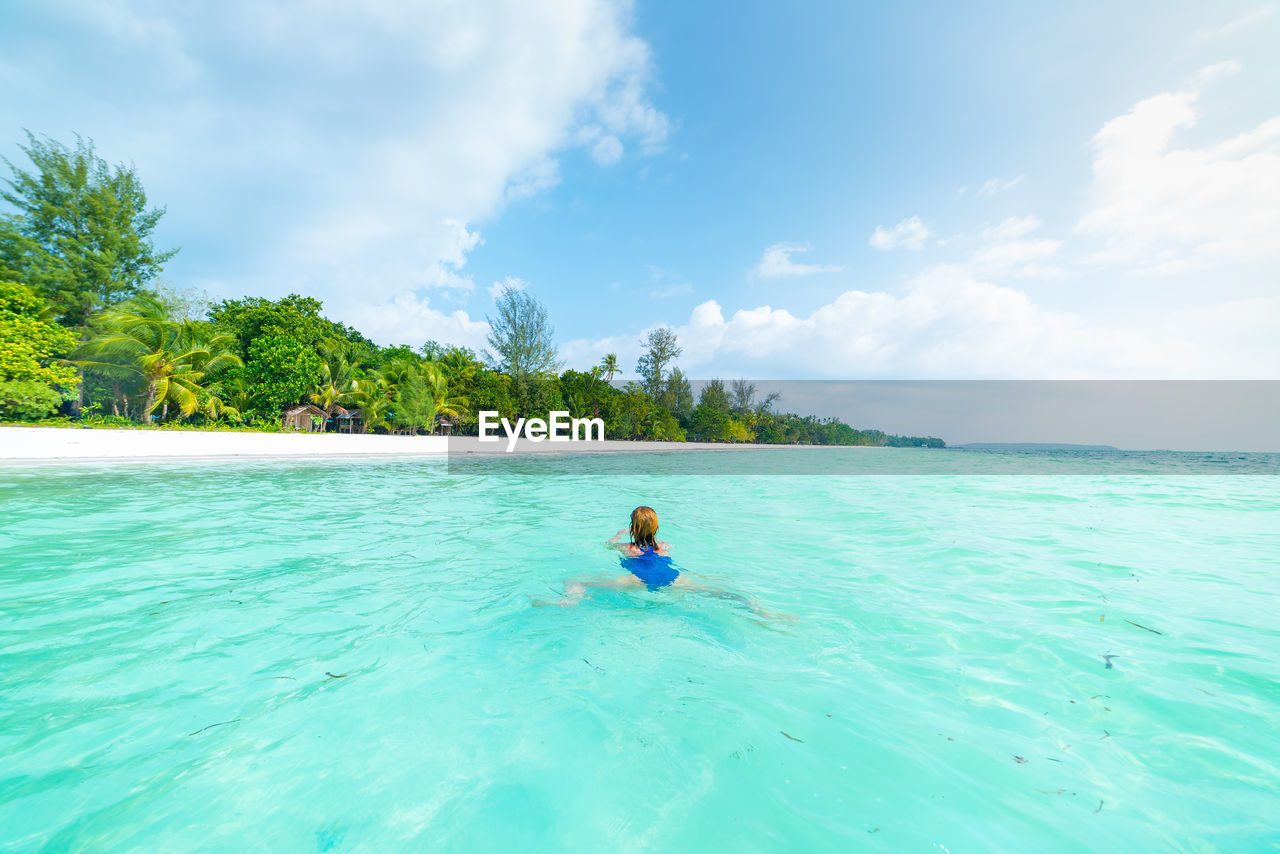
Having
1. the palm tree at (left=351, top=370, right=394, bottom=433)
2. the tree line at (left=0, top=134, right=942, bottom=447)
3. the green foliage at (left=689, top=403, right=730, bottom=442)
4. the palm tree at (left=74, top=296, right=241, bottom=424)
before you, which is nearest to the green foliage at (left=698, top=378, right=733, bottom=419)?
the green foliage at (left=689, top=403, right=730, bottom=442)

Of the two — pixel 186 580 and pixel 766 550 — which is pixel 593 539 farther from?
pixel 186 580

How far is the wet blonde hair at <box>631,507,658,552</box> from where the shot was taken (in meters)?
4.50

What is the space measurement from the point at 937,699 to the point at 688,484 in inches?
508

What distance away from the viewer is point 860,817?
6.48ft

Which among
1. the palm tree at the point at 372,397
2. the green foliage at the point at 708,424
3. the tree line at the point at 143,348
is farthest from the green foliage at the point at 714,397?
the palm tree at the point at 372,397

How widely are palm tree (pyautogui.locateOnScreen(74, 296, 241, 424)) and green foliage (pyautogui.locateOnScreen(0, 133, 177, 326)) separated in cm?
338

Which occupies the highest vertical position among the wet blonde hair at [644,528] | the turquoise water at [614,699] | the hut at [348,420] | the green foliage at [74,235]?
the green foliage at [74,235]

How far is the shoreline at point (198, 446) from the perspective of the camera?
1262cm

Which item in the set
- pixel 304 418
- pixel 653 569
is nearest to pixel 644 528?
pixel 653 569

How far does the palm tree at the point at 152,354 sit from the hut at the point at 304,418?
391 centimetres

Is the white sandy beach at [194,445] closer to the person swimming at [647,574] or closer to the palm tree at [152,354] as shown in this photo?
the palm tree at [152,354]

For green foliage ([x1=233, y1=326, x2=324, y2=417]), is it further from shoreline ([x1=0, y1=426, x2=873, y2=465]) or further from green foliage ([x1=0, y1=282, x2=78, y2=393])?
green foliage ([x1=0, y1=282, x2=78, y2=393])

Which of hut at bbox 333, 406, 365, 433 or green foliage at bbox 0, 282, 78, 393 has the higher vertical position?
green foliage at bbox 0, 282, 78, 393

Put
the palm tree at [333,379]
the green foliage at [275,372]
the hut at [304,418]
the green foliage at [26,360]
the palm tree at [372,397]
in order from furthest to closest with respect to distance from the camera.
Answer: the palm tree at [372,397] → the palm tree at [333,379] → the hut at [304,418] → the green foliage at [275,372] → the green foliage at [26,360]
